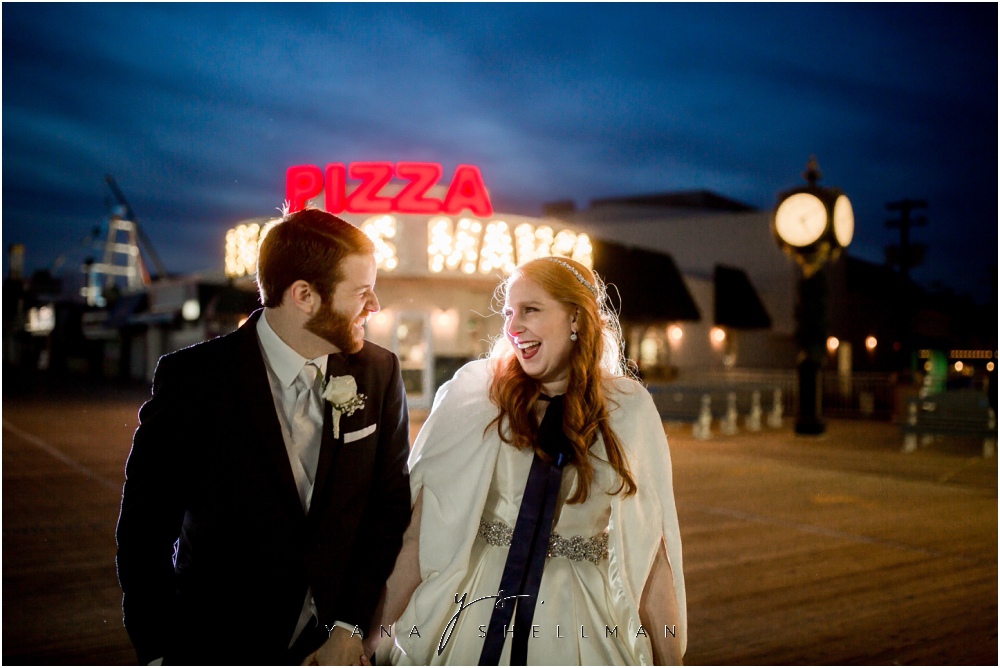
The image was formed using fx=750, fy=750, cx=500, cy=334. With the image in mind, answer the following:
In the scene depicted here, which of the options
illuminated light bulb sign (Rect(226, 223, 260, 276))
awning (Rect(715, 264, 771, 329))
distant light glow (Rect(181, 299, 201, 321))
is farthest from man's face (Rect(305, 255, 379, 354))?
distant light glow (Rect(181, 299, 201, 321))

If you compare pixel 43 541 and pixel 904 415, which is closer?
pixel 43 541

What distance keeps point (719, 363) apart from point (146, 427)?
3027cm

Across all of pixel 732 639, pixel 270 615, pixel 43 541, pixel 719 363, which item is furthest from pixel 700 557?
pixel 719 363

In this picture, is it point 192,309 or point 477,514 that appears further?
point 192,309

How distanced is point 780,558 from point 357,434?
16.1 ft

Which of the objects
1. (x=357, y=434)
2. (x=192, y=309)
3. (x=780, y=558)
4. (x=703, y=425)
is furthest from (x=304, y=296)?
(x=192, y=309)

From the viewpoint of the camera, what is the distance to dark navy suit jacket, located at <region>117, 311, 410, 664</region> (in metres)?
2.08

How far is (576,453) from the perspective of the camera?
2.38 m

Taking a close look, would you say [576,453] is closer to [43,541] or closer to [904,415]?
[43,541]

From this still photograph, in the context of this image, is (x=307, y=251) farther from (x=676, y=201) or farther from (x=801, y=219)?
(x=676, y=201)

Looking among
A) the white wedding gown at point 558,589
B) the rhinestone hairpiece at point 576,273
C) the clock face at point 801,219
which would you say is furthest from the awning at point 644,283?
the white wedding gown at point 558,589

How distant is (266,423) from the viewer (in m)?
2.13

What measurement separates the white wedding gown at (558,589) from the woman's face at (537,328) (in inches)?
11.7

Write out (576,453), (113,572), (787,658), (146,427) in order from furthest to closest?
1. (113,572)
2. (787,658)
3. (576,453)
4. (146,427)
